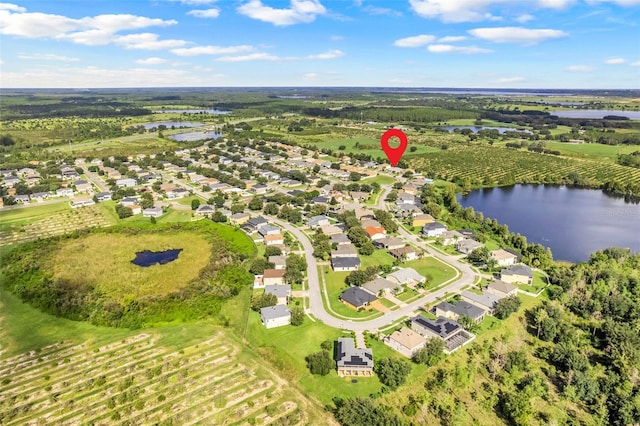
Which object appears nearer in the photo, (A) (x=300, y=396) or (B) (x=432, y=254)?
(A) (x=300, y=396)

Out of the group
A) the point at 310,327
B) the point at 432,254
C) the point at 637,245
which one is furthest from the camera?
the point at 637,245

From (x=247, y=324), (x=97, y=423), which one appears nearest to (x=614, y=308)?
(x=247, y=324)

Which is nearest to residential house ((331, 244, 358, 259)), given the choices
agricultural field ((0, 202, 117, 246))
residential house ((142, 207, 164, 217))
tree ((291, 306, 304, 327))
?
tree ((291, 306, 304, 327))

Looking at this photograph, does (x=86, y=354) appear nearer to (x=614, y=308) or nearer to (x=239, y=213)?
(x=239, y=213)

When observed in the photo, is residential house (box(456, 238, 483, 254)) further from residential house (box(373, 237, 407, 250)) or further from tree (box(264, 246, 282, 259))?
tree (box(264, 246, 282, 259))

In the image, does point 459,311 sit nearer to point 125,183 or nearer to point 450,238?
point 450,238

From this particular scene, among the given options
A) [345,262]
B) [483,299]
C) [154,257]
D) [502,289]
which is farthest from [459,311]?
[154,257]

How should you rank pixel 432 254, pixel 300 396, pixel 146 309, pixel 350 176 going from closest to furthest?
pixel 300 396
pixel 146 309
pixel 432 254
pixel 350 176
